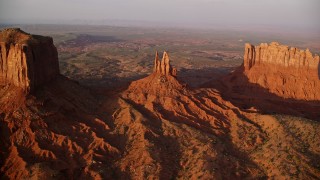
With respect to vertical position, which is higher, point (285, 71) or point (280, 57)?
point (280, 57)

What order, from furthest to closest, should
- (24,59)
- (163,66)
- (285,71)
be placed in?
1. (285,71)
2. (163,66)
3. (24,59)

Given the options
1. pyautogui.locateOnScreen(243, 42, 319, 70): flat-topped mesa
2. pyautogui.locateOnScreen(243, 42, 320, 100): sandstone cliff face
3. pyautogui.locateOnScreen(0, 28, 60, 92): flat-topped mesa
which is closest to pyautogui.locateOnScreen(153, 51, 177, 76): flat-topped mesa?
pyautogui.locateOnScreen(0, 28, 60, 92): flat-topped mesa

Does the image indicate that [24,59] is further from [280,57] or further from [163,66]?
[280,57]

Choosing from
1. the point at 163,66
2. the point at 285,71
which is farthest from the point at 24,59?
the point at 285,71

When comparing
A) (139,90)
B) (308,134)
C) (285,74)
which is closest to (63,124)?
(139,90)

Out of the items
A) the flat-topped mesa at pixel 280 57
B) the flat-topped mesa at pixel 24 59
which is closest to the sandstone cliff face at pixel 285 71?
the flat-topped mesa at pixel 280 57
